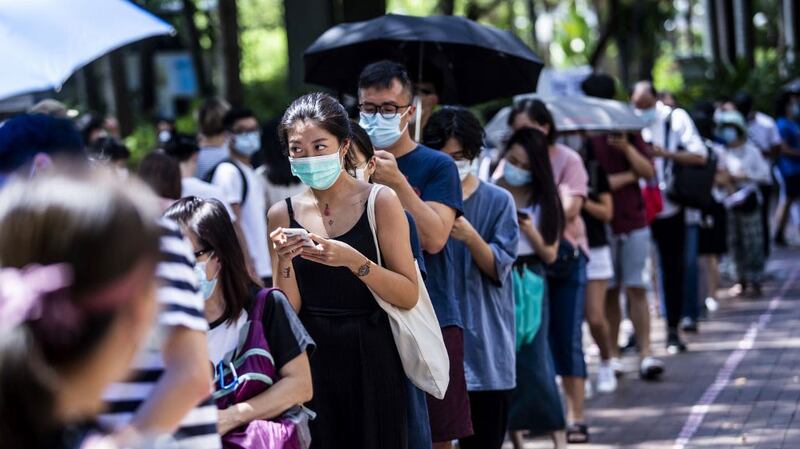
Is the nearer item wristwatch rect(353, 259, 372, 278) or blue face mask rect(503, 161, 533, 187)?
wristwatch rect(353, 259, 372, 278)

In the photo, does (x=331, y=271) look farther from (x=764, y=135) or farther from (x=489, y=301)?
(x=764, y=135)

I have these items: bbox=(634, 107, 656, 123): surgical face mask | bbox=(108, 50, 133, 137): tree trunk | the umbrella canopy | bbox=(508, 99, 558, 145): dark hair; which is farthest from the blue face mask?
bbox=(108, 50, 133, 137): tree trunk

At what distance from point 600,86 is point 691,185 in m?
1.14

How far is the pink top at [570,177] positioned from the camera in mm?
8258

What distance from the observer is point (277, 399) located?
3957mm

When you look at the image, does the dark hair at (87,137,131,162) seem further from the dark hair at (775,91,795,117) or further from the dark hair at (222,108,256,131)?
the dark hair at (775,91,795,117)

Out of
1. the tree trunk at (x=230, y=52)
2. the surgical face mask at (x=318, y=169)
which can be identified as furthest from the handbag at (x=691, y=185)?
the tree trunk at (x=230, y=52)

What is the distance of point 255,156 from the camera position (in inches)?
395

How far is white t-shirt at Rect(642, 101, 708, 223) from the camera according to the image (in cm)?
1107

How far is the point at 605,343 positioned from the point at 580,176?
159cm

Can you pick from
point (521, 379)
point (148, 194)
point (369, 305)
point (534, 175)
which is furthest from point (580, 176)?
point (148, 194)

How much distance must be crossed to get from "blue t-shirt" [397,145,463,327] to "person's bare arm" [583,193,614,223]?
3.40m

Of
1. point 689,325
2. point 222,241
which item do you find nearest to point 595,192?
point 689,325

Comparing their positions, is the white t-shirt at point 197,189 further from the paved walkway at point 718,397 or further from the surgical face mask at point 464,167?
the paved walkway at point 718,397
